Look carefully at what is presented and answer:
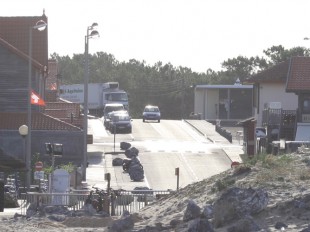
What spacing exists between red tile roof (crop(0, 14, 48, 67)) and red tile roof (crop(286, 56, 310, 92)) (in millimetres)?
16227

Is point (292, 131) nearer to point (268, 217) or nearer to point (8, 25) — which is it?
point (8, 25)

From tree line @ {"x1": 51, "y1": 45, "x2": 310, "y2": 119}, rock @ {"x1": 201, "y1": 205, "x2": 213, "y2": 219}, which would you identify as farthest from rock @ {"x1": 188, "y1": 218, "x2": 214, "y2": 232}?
tree line @ {"x1": 51, "y1": 45, "x2": 310, "y2": 119}

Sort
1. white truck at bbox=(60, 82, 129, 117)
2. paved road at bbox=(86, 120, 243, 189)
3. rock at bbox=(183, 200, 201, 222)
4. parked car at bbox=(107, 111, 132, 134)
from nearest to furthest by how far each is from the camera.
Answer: rock at bbox=(183, 200, 201, 222) < paved road at bbox=(86, 120, 243, 189) < parked car at bbox=(107, 111, 132, 134) < white truck at bbox=(60, 82, 129, 117)

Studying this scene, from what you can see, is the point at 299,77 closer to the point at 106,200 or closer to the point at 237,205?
the point at 106,200

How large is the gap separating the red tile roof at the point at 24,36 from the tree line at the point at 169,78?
256 ft

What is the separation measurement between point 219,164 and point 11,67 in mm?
12672

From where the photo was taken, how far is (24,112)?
6253 cm

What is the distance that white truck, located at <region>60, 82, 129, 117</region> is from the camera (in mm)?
107500

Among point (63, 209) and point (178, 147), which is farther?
point (178, 147)

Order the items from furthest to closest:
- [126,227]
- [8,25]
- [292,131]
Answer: [292,131] → [8,25] → [126,227]

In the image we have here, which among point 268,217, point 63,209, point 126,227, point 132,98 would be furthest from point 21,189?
point 132,98

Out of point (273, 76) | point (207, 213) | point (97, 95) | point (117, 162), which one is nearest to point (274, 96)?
point (273, 76)

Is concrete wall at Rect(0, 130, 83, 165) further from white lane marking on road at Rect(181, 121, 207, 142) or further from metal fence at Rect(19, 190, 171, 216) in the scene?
metal fence at Rect(19, 190, 171, 216)

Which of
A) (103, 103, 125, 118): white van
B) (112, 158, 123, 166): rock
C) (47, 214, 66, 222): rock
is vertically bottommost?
(47, 214, 66, 222): rock
